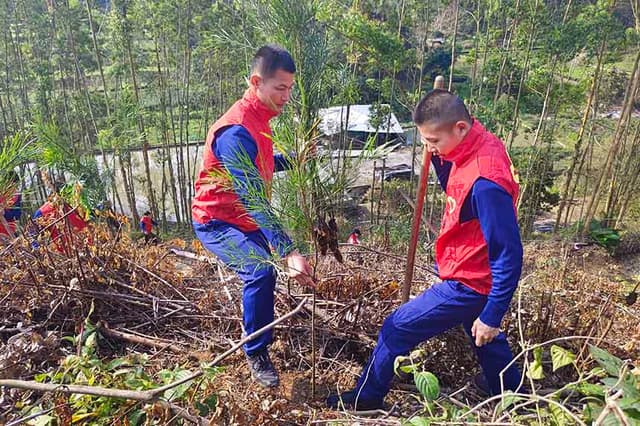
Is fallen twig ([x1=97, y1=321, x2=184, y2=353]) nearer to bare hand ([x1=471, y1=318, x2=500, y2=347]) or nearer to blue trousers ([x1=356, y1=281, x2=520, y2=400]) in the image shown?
blue trousers ([x1=356, y1=281, x2=520, y2=400])

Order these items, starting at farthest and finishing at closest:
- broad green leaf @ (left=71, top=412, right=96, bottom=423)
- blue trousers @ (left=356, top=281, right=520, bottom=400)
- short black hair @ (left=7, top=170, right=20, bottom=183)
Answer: short black hair @ (left=7, top=170, right=20, bottom=183), blue trousers @ (left=356, top=281, right=520, bottom=400), broad green leaf @ (left=71, top=412, right=96, bottom=423)

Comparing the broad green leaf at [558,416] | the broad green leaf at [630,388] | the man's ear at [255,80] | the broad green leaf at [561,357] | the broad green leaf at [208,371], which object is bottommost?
the broad green leaf at [208,371]

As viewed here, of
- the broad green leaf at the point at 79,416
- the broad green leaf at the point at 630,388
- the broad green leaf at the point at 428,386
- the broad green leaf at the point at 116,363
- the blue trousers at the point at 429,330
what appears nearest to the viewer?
the broad green leaf at the point at 630,388

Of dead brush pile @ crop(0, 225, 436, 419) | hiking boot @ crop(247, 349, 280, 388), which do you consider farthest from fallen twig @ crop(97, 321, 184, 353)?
hiking boot @ crop(247, 349, 280, 388)

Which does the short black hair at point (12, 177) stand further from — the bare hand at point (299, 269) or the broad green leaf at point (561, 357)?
the broad green leaf at point (561, 357)

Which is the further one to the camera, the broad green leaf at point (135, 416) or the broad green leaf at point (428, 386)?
the broad green leaf at point (135, 416)

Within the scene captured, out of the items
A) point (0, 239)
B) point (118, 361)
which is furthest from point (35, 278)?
point (118, 361)

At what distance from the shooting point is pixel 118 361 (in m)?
1.74

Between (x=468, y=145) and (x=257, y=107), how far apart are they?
0.89 meters

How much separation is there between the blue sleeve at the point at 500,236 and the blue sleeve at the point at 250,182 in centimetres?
74

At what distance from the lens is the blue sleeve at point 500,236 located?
1755 mm

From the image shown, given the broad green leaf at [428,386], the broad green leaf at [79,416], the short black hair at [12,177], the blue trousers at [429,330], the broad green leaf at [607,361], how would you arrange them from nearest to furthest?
the broad green leaf at [607,361]
the broad green leaf at [428,386]
the broad green leaf at [79,416]
the blue trousers at [429,330]
the short black hair at [12,177]

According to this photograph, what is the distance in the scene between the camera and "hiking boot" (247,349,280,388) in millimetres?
2131

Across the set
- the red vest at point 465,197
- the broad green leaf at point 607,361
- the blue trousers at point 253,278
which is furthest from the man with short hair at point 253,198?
the broad green leaf at point 607,361
